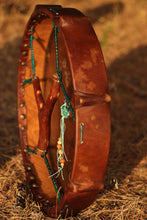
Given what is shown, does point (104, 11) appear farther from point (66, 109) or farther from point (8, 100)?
point (66, 109)

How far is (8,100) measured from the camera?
3.21m

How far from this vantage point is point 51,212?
5.30 feet

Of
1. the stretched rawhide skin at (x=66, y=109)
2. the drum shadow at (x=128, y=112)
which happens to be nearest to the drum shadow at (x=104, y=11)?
the drum shadow at (x=128, y=112)

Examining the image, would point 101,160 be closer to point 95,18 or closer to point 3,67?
point 3,67

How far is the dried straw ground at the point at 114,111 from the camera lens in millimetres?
1771

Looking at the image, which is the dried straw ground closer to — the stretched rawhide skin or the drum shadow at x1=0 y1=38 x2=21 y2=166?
the drum shadow at x1=0 y1=38 x2=21 y2=166

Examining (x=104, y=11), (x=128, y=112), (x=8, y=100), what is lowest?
(x=128, y=112)

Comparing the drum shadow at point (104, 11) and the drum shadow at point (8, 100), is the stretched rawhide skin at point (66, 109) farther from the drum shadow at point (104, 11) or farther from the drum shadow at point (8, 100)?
the drum shadow at point (104, 11)

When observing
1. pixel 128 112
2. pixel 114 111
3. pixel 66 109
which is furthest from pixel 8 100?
pixel 66 109

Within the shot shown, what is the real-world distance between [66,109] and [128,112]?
176cm

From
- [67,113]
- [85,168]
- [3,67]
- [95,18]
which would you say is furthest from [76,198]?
[95,18]

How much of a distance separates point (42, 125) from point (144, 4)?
412 centimetres

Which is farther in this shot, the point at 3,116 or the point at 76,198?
the point at 3,116

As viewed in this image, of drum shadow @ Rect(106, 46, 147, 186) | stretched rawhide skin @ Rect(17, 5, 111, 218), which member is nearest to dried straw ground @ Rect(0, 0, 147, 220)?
drum shadow @ Rect(106, 46, 147, 186)
